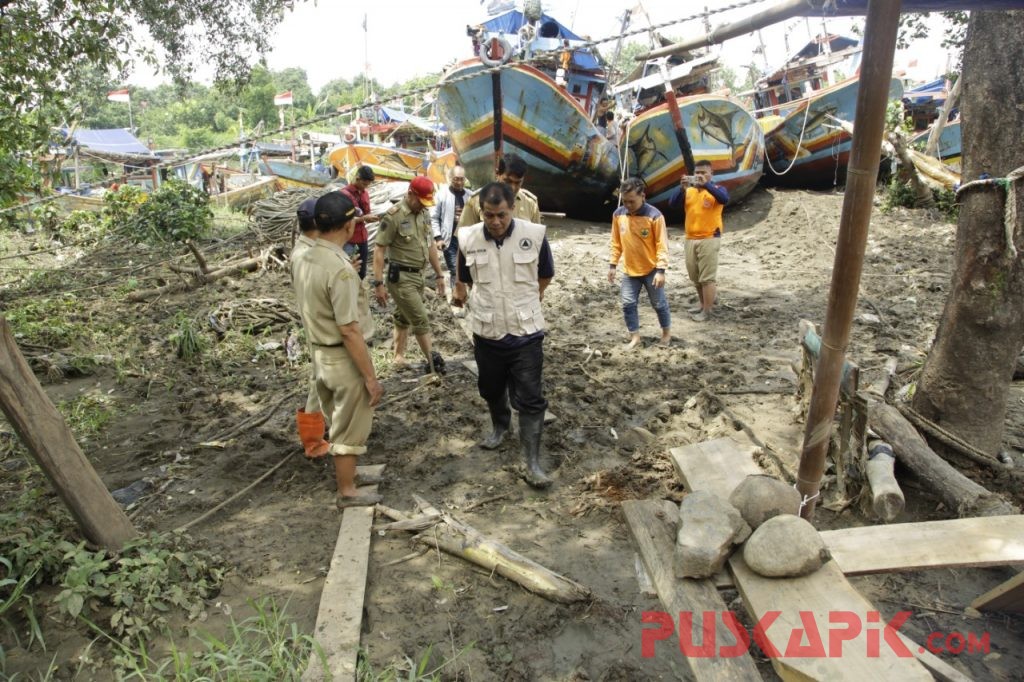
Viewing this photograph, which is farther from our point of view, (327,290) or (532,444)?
(532,444)

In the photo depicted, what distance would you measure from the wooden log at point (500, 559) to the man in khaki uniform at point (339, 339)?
21.1 inches

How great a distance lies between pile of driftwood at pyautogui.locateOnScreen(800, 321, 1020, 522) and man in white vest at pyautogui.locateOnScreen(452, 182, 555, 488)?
1626 millimetres

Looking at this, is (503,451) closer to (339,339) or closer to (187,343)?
(339,339)

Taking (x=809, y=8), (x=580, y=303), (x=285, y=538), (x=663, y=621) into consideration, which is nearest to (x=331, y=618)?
(x=285, y=538)

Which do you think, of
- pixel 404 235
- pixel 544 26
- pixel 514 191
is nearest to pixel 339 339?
pixel 514 191

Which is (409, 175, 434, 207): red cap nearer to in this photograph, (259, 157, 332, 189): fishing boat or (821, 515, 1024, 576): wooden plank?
(821, 515, 1024, 576): wooden plank

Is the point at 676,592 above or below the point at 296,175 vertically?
below

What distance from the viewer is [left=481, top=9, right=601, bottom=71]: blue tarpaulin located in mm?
14034

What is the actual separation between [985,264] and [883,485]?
1.29 meters

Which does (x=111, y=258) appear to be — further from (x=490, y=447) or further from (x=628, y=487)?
(x=628, y=487)

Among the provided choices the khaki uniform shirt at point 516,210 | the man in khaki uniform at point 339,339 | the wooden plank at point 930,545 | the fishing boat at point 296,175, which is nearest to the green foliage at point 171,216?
the khaki uniform shirt at point 516,210

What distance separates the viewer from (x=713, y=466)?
10.0 feet

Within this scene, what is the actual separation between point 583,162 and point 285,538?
1068 cm

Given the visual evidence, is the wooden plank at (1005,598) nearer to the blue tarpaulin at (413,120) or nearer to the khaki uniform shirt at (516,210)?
the khaki uniform shirt at (516,210)
